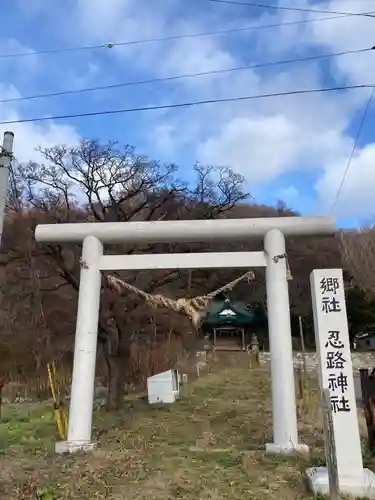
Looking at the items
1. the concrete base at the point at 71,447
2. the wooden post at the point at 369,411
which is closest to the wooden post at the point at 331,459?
the wooden post at the point at 369,411

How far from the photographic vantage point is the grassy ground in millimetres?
4430

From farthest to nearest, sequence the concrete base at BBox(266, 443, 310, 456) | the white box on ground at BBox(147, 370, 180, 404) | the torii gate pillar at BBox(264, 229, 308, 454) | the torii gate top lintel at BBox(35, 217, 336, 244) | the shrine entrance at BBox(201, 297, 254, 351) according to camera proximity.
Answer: the shrine entrance at BBox(201, 297, 254, 351) → the white box on ground at BBox(147, 370, 180, 404) → the torii gate top lintel at BBox(35, 217, 336, 244) → the torii gate pillar at BBox(264, 229, 308, 454) → the concrete base at BBox(266, 443, 310, 456)

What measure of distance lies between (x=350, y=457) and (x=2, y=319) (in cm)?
1626

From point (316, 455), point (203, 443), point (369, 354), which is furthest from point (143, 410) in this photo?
point (369, 354)

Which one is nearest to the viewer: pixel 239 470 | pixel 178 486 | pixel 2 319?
pixel 178 486

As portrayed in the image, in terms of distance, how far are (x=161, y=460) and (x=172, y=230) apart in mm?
3330

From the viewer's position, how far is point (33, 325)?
1647 centimetres

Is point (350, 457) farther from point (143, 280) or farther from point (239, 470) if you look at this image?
point (143, 280)

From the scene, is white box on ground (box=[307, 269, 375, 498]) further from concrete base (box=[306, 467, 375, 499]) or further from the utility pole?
the utility pole

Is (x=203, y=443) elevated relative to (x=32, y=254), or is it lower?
lower

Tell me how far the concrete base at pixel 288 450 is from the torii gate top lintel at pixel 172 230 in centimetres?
305

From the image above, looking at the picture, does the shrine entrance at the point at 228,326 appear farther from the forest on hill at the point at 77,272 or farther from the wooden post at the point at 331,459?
the wooden post at the point at 331,459

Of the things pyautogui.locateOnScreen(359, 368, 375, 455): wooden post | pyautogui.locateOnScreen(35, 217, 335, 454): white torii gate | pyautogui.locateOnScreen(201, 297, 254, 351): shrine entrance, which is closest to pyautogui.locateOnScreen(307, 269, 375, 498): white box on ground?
pyautogui.locateOnScreen(35, 217, 335, 454): white torii gate

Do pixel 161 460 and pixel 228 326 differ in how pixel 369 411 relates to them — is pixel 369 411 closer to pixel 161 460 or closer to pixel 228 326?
pixel 161 460
